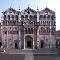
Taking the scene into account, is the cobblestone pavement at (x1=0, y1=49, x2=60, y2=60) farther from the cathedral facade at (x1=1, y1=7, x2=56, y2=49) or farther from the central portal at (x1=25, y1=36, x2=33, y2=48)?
the central portal at (x1=25, y1=36, x2=33, y2=48)

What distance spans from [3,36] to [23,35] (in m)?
2.14

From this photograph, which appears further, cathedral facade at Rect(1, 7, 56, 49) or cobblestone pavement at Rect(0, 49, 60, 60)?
cathedral facade at Rect(1, 7, 56, 49)

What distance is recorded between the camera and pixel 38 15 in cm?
2095

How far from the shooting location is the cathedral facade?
20500 mm

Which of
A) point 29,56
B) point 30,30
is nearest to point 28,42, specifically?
point 30,30

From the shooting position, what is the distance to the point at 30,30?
2028 cm

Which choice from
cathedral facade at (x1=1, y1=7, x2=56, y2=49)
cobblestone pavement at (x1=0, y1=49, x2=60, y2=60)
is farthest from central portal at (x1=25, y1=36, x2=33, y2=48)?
cobblestone pavement at (x1=0, y1=49, x2=60, y2=60)

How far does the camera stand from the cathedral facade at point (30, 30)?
20.5m

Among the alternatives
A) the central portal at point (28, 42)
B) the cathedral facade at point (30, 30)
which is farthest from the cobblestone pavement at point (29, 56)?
the central portal at point (28, 42)

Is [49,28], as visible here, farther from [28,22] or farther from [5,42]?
[5,42]

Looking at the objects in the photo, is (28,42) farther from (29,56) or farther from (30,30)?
(29,56)

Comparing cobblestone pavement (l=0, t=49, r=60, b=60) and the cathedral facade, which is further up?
the cathedral facade

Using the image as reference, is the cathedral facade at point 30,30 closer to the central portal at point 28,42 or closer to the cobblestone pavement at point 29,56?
the central portal at point 28,42

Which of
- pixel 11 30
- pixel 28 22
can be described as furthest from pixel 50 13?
pixel 11 30
